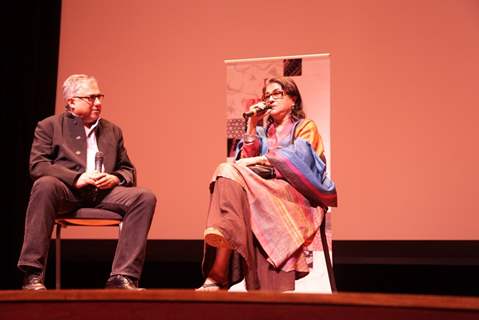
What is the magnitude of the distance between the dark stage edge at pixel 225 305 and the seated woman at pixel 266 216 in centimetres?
89

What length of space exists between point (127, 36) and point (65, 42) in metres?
0.46

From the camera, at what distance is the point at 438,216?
3.97 metres

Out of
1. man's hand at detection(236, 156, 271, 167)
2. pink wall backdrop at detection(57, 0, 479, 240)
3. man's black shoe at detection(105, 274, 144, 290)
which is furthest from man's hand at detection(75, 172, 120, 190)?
pink wall backdrop at detection(57, 0, 479, 240)

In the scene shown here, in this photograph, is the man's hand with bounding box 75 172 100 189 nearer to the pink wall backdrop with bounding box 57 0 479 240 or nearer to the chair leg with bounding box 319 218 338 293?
the chair leg with bounding box 319 218 338 293

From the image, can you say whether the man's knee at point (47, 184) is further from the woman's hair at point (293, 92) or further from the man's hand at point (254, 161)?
the woman's hair at point (293, 92)

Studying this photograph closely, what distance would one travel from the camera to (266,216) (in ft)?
9.98

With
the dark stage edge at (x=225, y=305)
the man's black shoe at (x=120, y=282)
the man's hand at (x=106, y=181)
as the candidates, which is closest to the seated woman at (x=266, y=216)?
the man's black shoe at (x=120, y=282)

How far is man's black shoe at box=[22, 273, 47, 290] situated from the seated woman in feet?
2.25

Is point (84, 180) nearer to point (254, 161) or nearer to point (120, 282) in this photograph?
point (120, 282)

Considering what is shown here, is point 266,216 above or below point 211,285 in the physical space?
above

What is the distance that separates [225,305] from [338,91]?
97.4 inches

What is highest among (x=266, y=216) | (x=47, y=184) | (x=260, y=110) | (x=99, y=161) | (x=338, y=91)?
(x=338, y=91)

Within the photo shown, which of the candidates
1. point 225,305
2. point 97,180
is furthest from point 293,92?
point 225,305

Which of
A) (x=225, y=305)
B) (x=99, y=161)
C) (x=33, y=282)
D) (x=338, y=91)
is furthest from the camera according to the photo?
(x=338, y=91)
